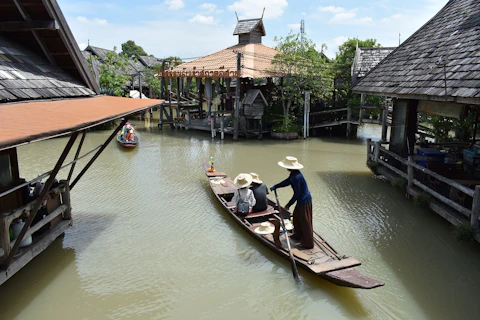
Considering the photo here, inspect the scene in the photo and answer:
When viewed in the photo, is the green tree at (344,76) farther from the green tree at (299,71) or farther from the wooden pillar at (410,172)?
the wooden pillar at (410,172)

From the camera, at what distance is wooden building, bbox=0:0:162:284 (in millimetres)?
5629

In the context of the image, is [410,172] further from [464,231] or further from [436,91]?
[464,231]

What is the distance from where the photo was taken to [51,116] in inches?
231

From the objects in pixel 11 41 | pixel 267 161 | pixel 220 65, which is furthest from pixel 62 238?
pixel 220 65

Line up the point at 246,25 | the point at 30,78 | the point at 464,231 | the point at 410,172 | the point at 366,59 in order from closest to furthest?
the point at 464,231, the point at 30,78, the point at 410,172, the point at 366,59, the point at 246,25

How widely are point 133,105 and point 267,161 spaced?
8.62m

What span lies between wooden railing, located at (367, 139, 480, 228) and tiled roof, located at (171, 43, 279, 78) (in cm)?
939

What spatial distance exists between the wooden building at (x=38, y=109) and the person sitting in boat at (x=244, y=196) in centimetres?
275

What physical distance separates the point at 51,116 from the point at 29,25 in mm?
3464

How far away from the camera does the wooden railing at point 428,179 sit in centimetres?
716

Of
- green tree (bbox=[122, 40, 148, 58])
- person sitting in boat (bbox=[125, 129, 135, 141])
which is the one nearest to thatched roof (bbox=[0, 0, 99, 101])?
person sitting in boat (bbox=[125, 129, 135, 141])

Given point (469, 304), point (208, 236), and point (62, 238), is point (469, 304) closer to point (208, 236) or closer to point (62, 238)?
point (208, 236)

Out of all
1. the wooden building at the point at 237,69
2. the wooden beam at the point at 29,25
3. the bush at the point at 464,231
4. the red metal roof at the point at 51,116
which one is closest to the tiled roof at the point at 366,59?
the wooden building at the point at 237,69

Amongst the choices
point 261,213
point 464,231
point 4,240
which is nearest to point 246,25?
point 261,213
